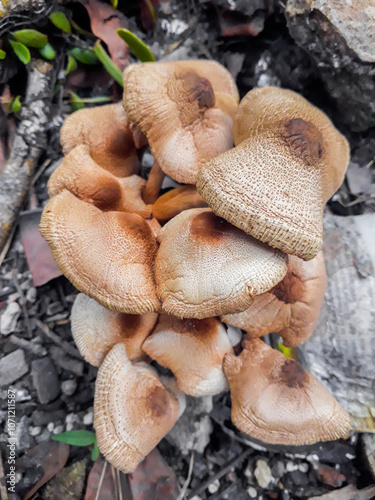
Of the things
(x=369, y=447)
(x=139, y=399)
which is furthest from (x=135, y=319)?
(x=369, y=447)

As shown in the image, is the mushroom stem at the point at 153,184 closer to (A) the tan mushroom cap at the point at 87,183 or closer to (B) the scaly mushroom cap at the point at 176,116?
(A) the tan mushroom cap at the point at 87,183

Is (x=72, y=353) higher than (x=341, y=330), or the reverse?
(x=341, y=330)

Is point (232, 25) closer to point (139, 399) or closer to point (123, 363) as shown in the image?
point (123, 363)

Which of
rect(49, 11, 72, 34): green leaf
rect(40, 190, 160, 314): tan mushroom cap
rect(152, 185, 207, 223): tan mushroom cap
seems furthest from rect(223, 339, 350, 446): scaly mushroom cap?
rect(49, 11, 72, 34): green leaf

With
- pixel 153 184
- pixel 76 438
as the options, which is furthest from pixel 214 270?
pixel 76 438

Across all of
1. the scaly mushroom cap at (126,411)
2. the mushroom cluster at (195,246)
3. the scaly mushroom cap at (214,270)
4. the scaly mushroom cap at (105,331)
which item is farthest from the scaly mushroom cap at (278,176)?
the scaly mushroom cap at (126,411)
